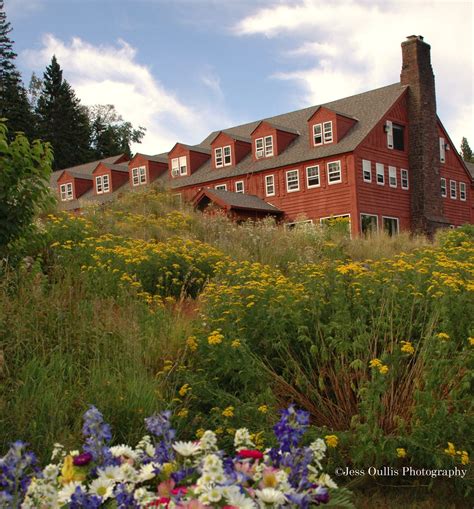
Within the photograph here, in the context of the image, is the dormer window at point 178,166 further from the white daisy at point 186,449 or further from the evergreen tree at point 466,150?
the evergreen tree at point 466,150

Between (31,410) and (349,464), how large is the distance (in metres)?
2.18

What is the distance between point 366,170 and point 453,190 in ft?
25.8

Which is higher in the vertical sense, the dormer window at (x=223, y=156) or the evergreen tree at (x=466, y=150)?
the evergreen tree at (x=466, y=150)

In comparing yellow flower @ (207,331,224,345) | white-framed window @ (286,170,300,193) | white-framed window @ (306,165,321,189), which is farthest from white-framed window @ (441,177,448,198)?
yellow flower @ (207,331,224,345)

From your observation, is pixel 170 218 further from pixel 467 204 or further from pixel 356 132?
pixel 467 204

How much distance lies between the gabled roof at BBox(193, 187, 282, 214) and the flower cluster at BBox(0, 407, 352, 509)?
23325mm

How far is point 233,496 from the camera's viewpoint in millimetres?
1751

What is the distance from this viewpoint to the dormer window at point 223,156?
3194cm

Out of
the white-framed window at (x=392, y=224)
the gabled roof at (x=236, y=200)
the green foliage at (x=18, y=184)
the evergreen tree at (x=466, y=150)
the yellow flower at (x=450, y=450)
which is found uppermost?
the evergreen tree at (x=466, y=150)

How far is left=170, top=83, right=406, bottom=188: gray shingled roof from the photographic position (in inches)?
1085

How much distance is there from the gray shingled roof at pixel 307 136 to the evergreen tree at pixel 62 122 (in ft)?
82.0

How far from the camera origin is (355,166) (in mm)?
26484

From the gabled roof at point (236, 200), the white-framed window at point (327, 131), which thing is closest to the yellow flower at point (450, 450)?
the gabled roof at point (236, 200)

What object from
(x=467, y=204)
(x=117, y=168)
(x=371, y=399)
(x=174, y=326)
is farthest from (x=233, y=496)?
(x=117, y=168)
